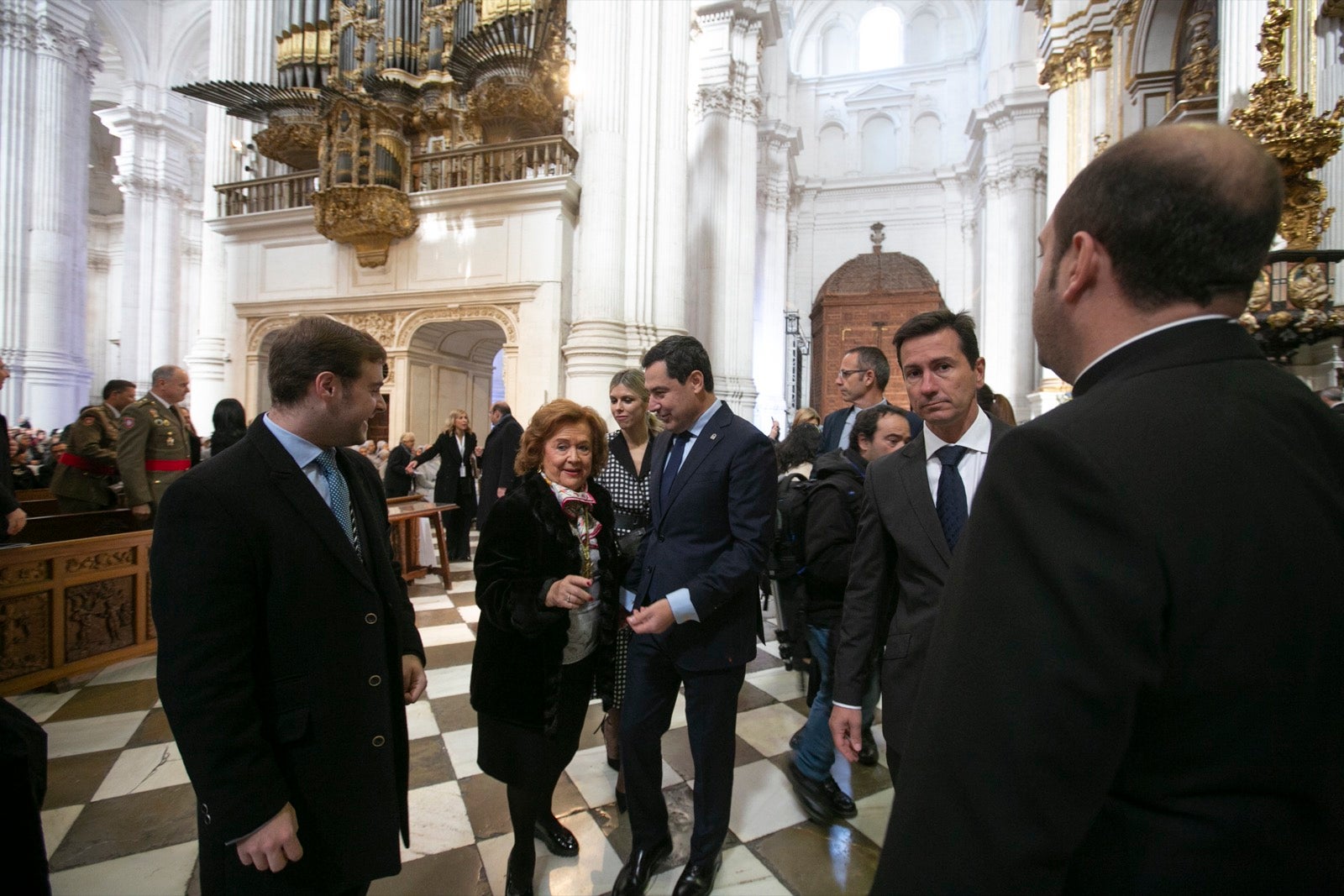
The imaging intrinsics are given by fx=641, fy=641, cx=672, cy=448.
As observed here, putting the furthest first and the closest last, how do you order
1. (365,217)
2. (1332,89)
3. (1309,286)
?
1. (365,217)
2. (1332,89)
3. (1309,286)

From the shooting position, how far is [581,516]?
2205 mm

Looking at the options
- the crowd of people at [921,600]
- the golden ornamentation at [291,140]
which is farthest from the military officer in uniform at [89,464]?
the golden ornamentation at [291,140]

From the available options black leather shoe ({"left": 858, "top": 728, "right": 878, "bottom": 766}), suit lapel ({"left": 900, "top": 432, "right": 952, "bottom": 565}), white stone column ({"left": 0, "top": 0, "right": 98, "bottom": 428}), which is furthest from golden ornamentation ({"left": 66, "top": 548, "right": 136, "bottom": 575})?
white stone column ({"left": 0, "top": 0, "right": 98, "bottom": 428})

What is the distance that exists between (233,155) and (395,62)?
342 cm

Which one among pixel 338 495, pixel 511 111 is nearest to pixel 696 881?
pixel 338 495

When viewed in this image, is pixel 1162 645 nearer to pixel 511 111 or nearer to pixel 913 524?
pixel 913 524

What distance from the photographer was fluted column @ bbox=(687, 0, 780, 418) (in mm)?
10875

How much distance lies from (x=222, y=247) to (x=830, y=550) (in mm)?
10726

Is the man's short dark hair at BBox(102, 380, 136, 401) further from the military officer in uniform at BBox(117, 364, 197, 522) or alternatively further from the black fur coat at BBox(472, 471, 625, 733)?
Result: the black fur coat at BBox(472, 471, 625, 733)

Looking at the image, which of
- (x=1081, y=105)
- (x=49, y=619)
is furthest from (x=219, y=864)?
(x=1081, y=105)

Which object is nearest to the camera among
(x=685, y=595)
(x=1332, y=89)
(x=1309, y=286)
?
(x=685, y=595)

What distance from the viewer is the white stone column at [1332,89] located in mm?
4316

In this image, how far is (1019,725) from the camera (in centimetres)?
63

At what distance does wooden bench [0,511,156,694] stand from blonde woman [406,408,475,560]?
10.4ft
